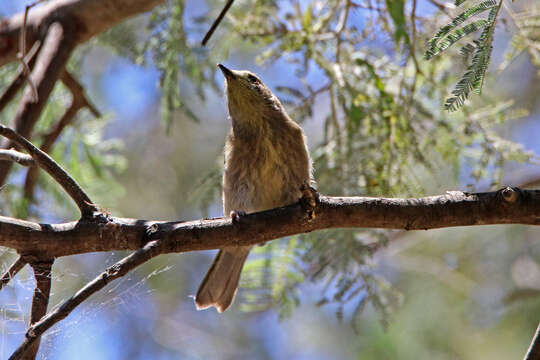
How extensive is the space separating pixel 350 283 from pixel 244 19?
1.87 metres

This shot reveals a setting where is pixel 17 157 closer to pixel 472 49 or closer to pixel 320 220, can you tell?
pixel 320 220

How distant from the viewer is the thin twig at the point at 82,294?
1981mm

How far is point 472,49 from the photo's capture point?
2.27 meters

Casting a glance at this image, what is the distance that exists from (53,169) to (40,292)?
0.44 metres

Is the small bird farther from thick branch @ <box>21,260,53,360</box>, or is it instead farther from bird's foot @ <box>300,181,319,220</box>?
thick branch @ <box>21,260,53,360</box>

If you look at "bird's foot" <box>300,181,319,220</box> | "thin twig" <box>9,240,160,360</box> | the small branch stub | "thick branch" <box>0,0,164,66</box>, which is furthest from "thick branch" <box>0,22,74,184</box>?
the small branch stub

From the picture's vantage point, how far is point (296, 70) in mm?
4055

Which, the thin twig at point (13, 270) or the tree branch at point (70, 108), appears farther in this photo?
the tree branch at point (70, 108)

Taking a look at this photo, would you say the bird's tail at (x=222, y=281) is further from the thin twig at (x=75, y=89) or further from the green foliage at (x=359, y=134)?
the thin twig at (x=75, y=89)

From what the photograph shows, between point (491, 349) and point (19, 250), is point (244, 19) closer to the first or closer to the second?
point (19, 250)

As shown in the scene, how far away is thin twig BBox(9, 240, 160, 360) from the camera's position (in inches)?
78.0

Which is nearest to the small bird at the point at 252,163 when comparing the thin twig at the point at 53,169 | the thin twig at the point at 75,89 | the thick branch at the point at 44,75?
the thick branch at the point at 44,75

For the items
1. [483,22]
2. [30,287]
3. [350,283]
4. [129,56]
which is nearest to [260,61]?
[129,56]

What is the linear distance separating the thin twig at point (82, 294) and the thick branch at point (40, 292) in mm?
73
